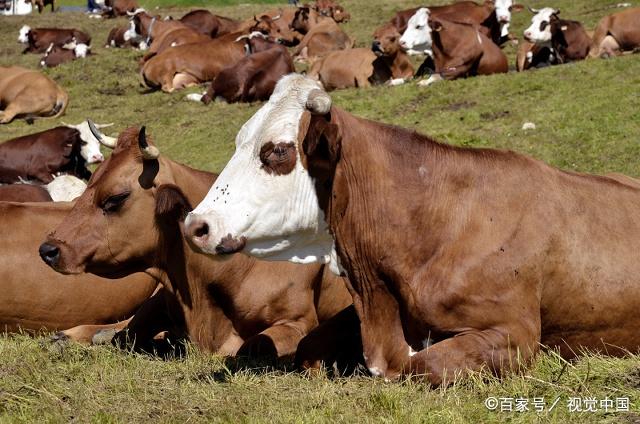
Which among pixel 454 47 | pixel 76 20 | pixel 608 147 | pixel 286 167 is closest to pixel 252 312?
pixel 286 167

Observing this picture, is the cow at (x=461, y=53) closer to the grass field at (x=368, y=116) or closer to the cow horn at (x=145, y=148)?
the grass field at (x=368, y=116)

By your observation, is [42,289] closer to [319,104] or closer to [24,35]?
[319,104]

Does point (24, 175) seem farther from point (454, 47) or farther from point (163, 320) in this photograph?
point (163, 320)

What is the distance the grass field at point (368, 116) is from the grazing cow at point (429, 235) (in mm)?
263

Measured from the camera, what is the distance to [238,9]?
4428 centimetres

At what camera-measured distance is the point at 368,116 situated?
1888 centimetres

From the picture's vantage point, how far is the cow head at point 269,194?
582 centimetres

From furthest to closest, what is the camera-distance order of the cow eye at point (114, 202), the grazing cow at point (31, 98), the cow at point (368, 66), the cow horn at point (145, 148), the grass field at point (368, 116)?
the grazing cow at point (31, 98)
the cow at point (368, 66)
the cow eye at point (114, 202)
the cow horn at point (145, 148)
the grass field at point (368, 116)

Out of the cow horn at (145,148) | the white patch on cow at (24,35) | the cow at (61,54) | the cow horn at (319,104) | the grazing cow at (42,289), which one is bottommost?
the white patch on cow at (24,35)

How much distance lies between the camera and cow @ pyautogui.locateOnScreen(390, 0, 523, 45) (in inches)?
1068

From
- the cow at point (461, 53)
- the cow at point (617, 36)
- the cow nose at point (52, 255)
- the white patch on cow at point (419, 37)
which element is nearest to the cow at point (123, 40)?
the white patch on cow at point (419, 37)

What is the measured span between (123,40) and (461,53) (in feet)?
54.6

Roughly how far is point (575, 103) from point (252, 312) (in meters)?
10.7

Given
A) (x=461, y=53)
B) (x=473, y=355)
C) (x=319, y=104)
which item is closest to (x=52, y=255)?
(x=319, y=104)
